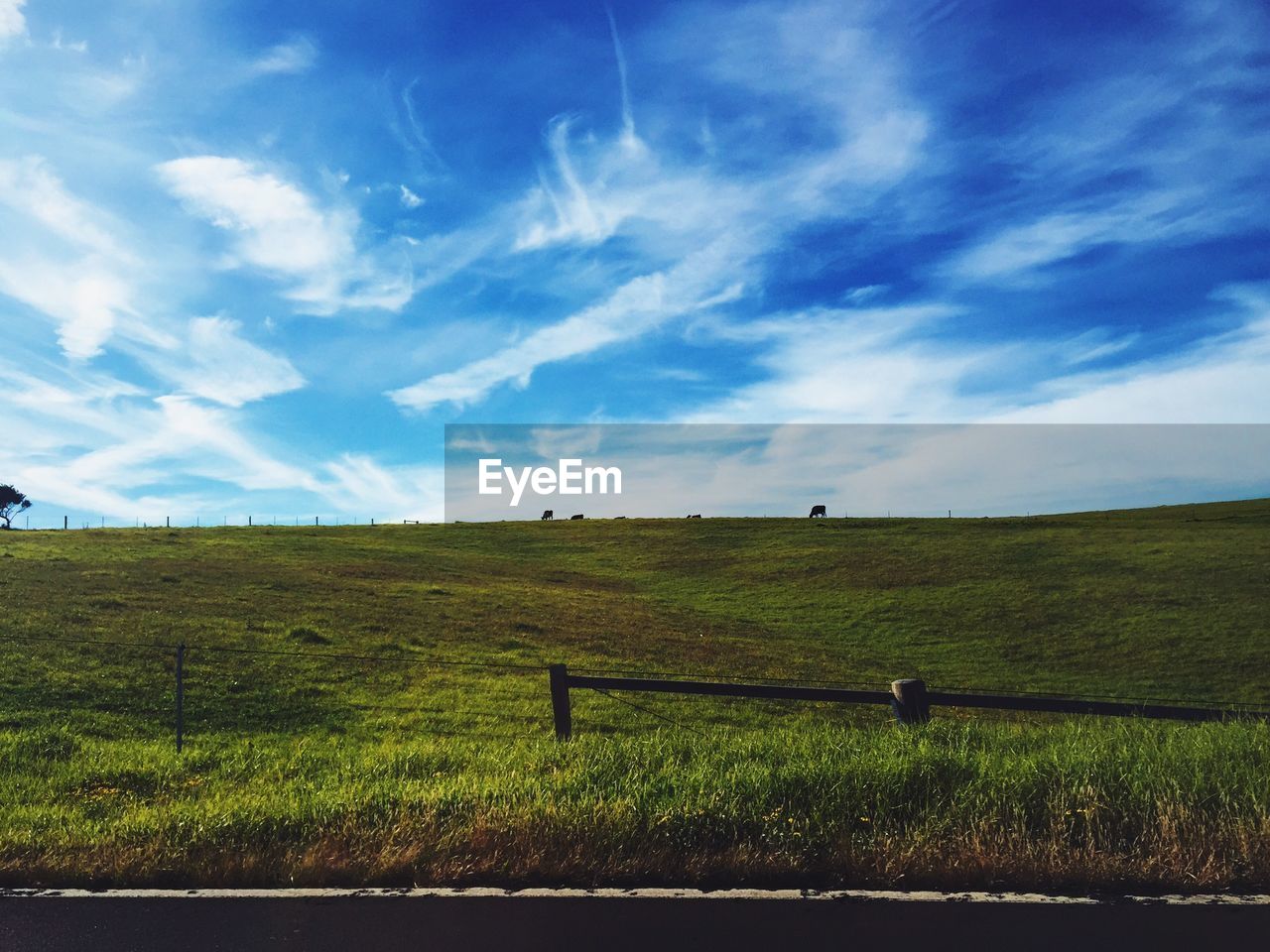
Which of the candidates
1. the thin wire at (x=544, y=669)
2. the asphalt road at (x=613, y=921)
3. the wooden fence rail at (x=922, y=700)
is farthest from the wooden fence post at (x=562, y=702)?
the thin wire at (x=544, y=669)

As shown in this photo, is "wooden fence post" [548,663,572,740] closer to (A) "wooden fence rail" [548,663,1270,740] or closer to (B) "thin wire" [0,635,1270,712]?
(A) "wooden fence rail" [548,663,1270,740]

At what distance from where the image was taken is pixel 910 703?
392 inches

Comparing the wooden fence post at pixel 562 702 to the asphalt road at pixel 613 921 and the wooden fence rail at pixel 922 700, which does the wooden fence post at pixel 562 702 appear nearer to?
the wooden fence rail at pixel 922 700

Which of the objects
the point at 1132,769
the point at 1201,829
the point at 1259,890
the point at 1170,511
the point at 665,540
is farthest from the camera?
the point at 1170,511

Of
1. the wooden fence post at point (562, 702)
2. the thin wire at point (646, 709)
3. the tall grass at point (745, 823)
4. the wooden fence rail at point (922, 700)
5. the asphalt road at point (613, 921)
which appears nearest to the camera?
the asphalt road at point (613, 921)

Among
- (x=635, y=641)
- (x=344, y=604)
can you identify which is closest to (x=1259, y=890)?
(x=635, y=641)

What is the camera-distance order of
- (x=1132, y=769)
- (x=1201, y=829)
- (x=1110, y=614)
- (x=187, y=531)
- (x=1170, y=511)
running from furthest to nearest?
(x=1170, y=511) → (x=187, y=531) → (x=1110, y=614) → (x=1132, y=769) → (x=1201, y=829)

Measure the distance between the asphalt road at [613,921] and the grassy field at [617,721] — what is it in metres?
0.37

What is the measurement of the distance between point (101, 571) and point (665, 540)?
4465 cm

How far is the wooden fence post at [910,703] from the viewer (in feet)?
32.5

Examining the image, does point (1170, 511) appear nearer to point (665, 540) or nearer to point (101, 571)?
point (665, 540)

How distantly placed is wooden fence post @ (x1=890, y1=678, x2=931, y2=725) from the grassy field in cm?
29

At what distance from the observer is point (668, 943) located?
197 inches

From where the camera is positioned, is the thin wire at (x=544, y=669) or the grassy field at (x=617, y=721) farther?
the thin wire at (x=544, y=669)
